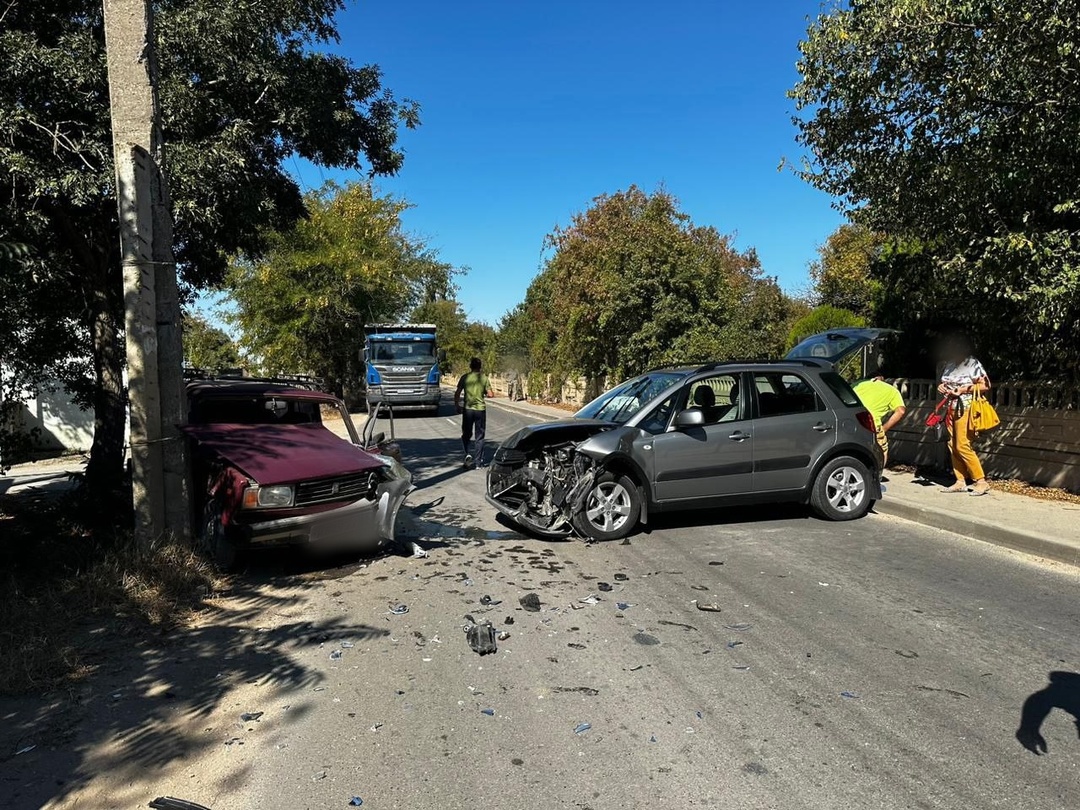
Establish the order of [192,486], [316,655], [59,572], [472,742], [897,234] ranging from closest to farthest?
1. [472,742]
2. [316,655]
3. [59,572]
4. [192,486]
5. [897,234]

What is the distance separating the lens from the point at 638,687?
4.09 meters

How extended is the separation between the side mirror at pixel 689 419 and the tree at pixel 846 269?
76.3ft

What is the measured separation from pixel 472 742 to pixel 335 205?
29551mm

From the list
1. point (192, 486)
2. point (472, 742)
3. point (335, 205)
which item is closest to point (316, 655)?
point (472, 742)

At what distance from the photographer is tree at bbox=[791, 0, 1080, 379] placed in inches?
299

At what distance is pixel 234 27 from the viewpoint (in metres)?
8.16

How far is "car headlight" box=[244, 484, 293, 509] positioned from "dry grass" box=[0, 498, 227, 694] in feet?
2.43

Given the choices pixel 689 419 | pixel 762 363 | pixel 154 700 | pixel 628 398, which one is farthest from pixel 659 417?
pixel 154 700

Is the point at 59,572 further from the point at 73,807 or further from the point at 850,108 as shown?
the point at 850,108

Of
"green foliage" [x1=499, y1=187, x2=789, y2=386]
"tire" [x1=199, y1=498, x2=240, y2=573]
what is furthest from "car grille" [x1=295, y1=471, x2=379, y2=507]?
"green foliage" [x1=499, y1=187, x2=789, y2=386]

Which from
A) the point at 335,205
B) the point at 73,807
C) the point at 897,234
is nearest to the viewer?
the point at 73,807

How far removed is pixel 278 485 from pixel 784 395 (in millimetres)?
5402

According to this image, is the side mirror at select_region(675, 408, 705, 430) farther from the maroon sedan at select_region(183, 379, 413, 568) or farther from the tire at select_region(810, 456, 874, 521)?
the maroon sedan at select_region(183, 379, 413, 568)

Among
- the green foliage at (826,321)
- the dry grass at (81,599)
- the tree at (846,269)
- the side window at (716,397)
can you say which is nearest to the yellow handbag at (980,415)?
the side window at (716,397)
